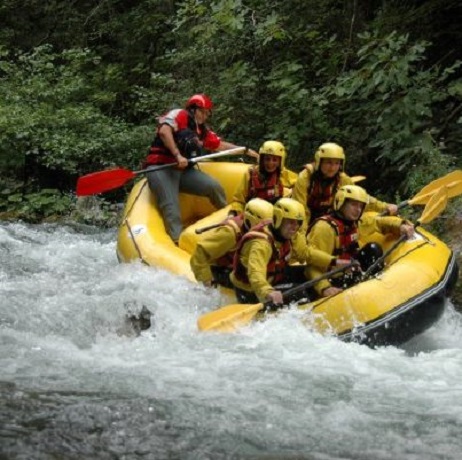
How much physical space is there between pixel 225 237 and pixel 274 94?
4.36 meters

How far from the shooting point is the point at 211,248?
5.11 metres

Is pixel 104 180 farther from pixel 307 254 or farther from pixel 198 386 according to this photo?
pixel 198 386

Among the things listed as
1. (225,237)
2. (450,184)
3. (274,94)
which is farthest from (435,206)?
A: (274,94)

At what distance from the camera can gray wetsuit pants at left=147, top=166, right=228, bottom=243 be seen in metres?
6.67

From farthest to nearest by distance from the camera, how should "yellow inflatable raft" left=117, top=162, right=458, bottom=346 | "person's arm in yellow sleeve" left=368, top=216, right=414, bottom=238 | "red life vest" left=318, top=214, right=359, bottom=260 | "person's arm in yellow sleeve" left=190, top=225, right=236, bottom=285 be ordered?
1. "person's arm in yellow sleeve" left=368, top=216, right=414, bottom=238
2. "red life vest" left=318, top=214, right=359, bottom=260
3. "person's arm in yellow sleeve" left=190, top=225, right=236, bottom=285
4. "yellow inflatable raft" left=117, top=162, right=458, bottom=346

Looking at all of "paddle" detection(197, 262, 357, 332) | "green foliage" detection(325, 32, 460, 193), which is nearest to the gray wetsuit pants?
"green foliage" detection(325, 32, 460, 193)

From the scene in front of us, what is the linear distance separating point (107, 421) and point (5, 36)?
1224cm

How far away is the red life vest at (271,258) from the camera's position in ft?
16.0

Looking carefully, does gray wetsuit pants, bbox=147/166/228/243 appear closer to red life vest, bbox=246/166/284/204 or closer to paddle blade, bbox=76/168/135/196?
paddle blade, bbox=76/168/135/196

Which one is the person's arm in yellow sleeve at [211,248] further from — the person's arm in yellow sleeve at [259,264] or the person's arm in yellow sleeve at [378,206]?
the person's arm in yellow sleeve at [378,206]

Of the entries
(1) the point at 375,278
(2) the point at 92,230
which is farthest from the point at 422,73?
(2) the point at 92,230

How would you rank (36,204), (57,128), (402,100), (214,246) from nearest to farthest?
(214,246) → (402,100) → (36,204) → (57,128)

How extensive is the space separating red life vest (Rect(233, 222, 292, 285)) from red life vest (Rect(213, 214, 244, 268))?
150 mm

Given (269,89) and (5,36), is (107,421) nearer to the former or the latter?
(269,89)
